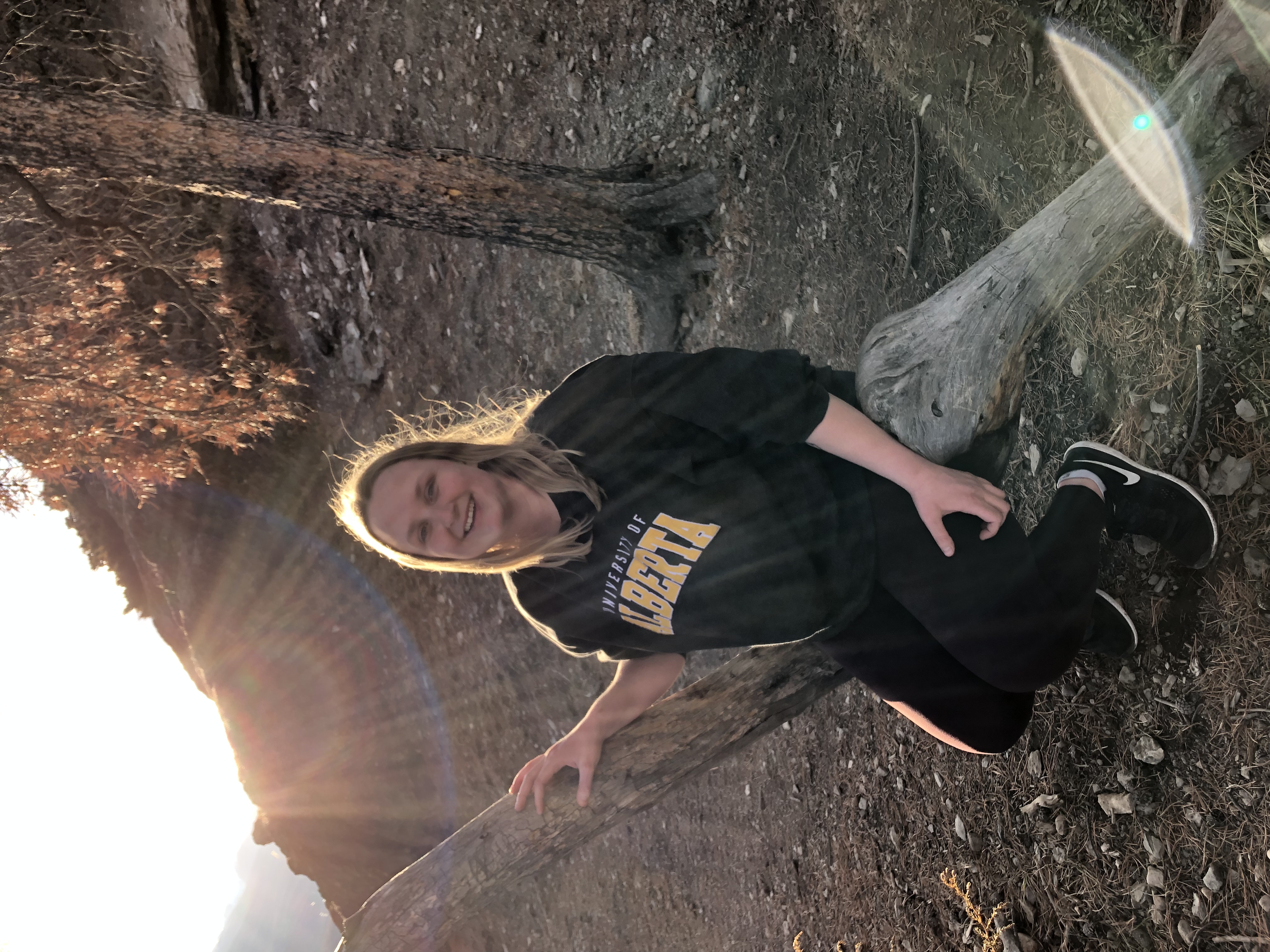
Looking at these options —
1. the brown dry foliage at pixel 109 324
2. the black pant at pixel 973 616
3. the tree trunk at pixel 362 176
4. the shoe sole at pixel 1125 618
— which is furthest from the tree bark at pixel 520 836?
the brown dry foliage at pixel 109 324

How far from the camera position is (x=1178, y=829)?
7.70ft

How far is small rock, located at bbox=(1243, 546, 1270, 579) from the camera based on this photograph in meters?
2.17

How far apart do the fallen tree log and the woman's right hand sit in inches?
1.8

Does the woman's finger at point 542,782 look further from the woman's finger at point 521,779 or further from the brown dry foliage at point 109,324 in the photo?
the brown dry foliage at point 109,324

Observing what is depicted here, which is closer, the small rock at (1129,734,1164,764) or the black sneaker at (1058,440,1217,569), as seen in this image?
the black sneaker at (1058,440,1217,569)

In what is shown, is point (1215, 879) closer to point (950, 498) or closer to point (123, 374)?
point (950, 498)

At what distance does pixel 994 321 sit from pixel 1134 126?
787mm

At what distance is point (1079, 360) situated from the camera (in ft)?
8.95

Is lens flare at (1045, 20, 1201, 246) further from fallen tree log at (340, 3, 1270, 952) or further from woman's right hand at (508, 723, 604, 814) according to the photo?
woman's right hand at (508, 723, 604, 814)

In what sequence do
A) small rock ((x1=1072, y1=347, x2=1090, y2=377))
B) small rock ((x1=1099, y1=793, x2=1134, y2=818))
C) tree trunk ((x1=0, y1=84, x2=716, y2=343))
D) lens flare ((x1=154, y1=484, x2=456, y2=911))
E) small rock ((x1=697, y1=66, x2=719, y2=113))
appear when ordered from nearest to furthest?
small rock ((x1=1099, y1=793, x2=1134, y2=818)) < small rock ((x1=1072, y1=347, x2=1090, y2=377)) < tree trunk ((x1=0, y1=84, x2=716, y2=343)) < small rock ((x1=697, y1=66, x2=719, y2=113)) < lens flare ((x1=154, y1=484, x2=456, y2=911))

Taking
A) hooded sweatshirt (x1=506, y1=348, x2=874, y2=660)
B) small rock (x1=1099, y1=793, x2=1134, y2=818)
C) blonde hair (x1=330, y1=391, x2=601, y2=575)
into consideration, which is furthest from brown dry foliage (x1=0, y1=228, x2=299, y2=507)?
small rock (x1=1099, y1=793, x2=1134, y2=818)

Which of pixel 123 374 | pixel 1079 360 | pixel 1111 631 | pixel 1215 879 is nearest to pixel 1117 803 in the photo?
pixel 1215 879

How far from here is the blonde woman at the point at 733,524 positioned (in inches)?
77.1

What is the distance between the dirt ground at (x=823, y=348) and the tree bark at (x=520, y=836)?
0.66 m
